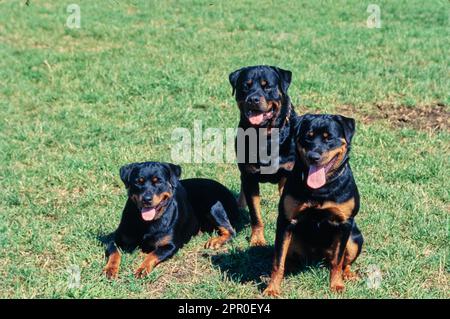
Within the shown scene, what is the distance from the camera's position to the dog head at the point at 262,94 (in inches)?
205

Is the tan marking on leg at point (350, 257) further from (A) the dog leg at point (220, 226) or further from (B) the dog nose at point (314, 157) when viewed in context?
(A) the dog leg at point (220, 226)

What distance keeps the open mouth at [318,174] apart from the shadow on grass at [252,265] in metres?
0.88

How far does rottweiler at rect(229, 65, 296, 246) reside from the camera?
5266 mm

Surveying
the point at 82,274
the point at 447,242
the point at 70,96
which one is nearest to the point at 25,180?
the point at 82,274

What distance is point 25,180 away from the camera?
21.3ft

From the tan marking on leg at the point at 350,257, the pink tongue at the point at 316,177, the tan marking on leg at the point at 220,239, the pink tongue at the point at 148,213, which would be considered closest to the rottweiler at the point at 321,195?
the pink tongue at the point at 316,177

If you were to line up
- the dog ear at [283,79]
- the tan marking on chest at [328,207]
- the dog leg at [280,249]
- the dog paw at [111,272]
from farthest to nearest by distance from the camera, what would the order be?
the dog ear at [283,79] → the dog paw at [111,272] → the dog leg at [280,249] → the tan marking on chest at [328,207]

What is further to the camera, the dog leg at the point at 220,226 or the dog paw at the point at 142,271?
the dog leg at the point at 220,226

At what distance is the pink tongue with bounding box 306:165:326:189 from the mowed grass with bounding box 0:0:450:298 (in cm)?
84

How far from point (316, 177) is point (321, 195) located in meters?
0.13

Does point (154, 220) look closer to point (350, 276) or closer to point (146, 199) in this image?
point (146, 199)

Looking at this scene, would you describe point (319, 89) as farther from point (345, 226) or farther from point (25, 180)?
point (345, 226)
